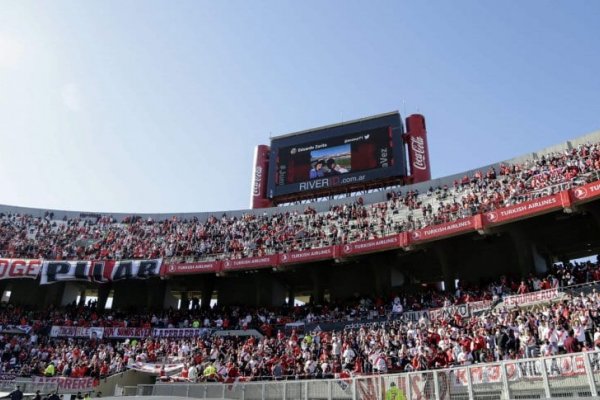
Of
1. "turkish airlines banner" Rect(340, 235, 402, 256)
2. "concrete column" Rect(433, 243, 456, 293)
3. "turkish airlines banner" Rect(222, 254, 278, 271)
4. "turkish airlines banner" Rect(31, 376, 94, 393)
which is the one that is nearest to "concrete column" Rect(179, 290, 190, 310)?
"turkish airlines banner" Rect(222, 254, 278, 271)

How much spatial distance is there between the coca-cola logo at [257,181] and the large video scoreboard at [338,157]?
2578mm

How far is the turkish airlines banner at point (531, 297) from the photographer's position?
21364 millimetres

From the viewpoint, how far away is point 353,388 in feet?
42.4

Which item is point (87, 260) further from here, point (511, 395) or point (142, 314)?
point (511, 395)

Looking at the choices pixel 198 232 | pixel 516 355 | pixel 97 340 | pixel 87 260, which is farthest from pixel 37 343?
pixel 516 355

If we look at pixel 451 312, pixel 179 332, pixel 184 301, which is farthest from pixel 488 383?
pixel 184 301

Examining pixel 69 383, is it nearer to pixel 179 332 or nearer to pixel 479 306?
pixel 179 332

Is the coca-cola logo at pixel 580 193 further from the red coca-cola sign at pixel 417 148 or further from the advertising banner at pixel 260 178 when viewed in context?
the advertising banner at pixel 260 178

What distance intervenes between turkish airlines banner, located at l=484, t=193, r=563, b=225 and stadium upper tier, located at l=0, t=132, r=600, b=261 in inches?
34.6

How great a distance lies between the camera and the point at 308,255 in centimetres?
3247

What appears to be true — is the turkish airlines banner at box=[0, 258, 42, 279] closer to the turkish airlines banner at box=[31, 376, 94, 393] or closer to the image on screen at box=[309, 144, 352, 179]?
the turkish airlines banner at box=[31, 376, 94, 393]

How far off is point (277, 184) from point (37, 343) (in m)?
22.1

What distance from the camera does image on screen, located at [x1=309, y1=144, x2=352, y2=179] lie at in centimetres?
4091

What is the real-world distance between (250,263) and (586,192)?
21.3 m
